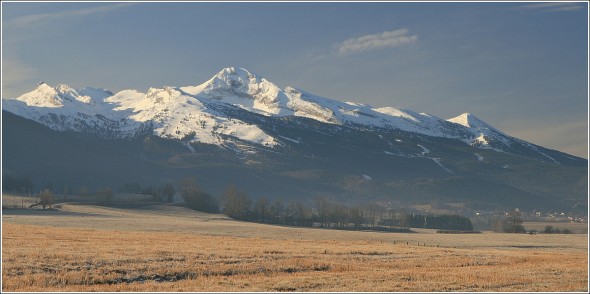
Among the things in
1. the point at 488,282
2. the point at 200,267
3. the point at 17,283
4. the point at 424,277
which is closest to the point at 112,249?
the point at 200,267

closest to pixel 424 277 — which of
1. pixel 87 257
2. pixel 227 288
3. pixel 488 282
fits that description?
pixel 488 282

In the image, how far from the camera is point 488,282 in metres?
52.0

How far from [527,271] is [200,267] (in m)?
23.6

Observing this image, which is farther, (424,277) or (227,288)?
(424,277)

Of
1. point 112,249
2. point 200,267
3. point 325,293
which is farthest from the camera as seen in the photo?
point 112,249

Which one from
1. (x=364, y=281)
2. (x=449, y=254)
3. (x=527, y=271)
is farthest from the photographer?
(x=449, y=254)

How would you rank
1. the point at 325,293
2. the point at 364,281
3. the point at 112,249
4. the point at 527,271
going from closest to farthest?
the point at 325,293
the point at 364,281
the point at 527,271
the point at 112,249

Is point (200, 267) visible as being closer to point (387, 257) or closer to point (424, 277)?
point (424, 277)

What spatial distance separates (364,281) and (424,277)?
5.00 meters

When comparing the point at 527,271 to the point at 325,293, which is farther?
the point at 527,271

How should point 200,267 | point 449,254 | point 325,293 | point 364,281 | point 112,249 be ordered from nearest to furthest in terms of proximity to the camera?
point 325,293
point 364,281
point 200,267
point 112,249
point 449,254

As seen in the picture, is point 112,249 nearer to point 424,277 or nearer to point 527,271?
point 424,277

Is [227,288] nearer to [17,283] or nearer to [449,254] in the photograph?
[17,283]

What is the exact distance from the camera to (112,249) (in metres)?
68.4
